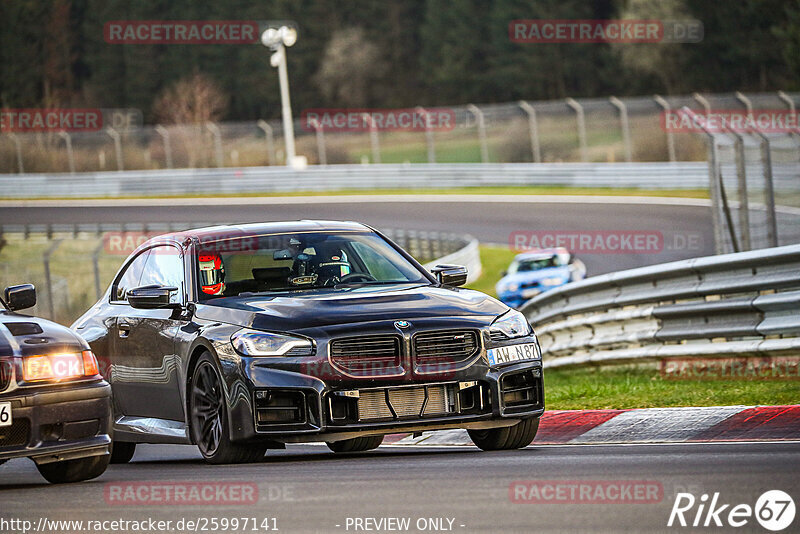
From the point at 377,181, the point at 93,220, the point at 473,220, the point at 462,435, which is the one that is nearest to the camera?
the point at 462,435

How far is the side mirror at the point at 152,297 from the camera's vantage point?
9148 millimetres

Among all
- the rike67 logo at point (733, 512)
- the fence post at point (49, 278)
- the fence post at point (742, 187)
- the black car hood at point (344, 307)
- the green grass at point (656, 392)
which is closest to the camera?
the rike67 logo at point (733, 512)

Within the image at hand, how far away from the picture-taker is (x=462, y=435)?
10258 mm

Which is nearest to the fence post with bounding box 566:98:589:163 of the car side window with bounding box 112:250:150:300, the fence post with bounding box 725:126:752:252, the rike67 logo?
the fence post with bounding box 725:126:752:252

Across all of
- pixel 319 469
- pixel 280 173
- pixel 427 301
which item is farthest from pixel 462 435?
pixel 280 173

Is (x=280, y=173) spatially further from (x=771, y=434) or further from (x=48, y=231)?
(x=771, y=434)

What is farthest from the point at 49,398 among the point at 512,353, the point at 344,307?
the point at 512,353

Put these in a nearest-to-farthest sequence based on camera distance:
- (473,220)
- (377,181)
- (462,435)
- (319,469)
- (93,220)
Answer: (319,469), (462,435), (473,220), (93,220), (377,181)

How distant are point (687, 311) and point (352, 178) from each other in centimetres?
3936

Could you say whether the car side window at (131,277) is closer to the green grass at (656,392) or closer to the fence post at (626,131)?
the green grass at (656,392)

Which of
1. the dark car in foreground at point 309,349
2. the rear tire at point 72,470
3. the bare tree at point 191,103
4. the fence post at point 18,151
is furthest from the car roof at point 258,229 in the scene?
the bare tree at point 191,103

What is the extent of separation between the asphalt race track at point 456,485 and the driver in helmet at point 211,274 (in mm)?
1116

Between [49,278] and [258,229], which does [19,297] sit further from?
[49,278]

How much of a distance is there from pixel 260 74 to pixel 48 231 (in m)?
66.6
